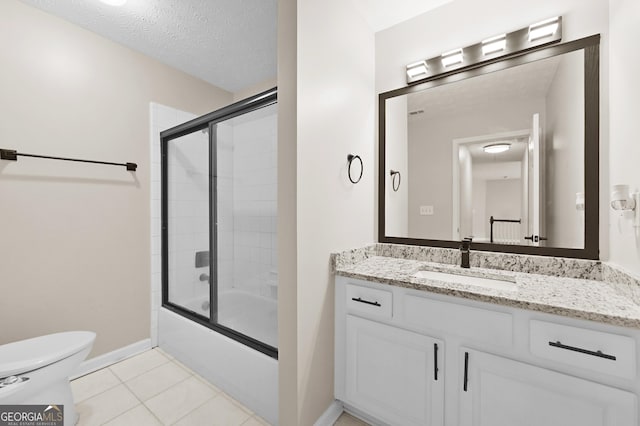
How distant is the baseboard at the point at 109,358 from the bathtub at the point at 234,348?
0.46 ft

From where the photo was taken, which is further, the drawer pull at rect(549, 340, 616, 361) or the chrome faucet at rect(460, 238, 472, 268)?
the chrome faucet at rect(460, 238, 472, 268)

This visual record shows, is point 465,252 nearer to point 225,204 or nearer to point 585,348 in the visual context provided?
point 585,348

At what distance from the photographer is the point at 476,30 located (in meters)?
1.64

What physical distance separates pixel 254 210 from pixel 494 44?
7.04 feet

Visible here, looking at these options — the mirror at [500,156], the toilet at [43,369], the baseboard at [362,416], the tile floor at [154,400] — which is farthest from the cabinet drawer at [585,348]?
the toilet at [43,369]

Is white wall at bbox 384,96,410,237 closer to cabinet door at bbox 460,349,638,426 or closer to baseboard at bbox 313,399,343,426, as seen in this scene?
cabinet door at bbox 460,349,638,426

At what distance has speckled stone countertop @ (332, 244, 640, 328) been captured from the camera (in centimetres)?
94

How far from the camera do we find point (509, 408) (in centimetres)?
106

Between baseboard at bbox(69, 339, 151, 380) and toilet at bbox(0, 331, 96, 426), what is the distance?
495 mm

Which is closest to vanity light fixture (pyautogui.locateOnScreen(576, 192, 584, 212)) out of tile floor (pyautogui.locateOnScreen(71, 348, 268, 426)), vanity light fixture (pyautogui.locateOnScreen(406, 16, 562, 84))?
vanity light fixture (pyautogui.locateOnScreen(406, 16, 562, 84))

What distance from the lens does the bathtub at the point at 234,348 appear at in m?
1.51

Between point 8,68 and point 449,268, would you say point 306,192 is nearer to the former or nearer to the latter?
point 449,268

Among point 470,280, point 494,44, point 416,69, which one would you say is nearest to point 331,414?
point 470,280

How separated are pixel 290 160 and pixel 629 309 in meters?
1.42
